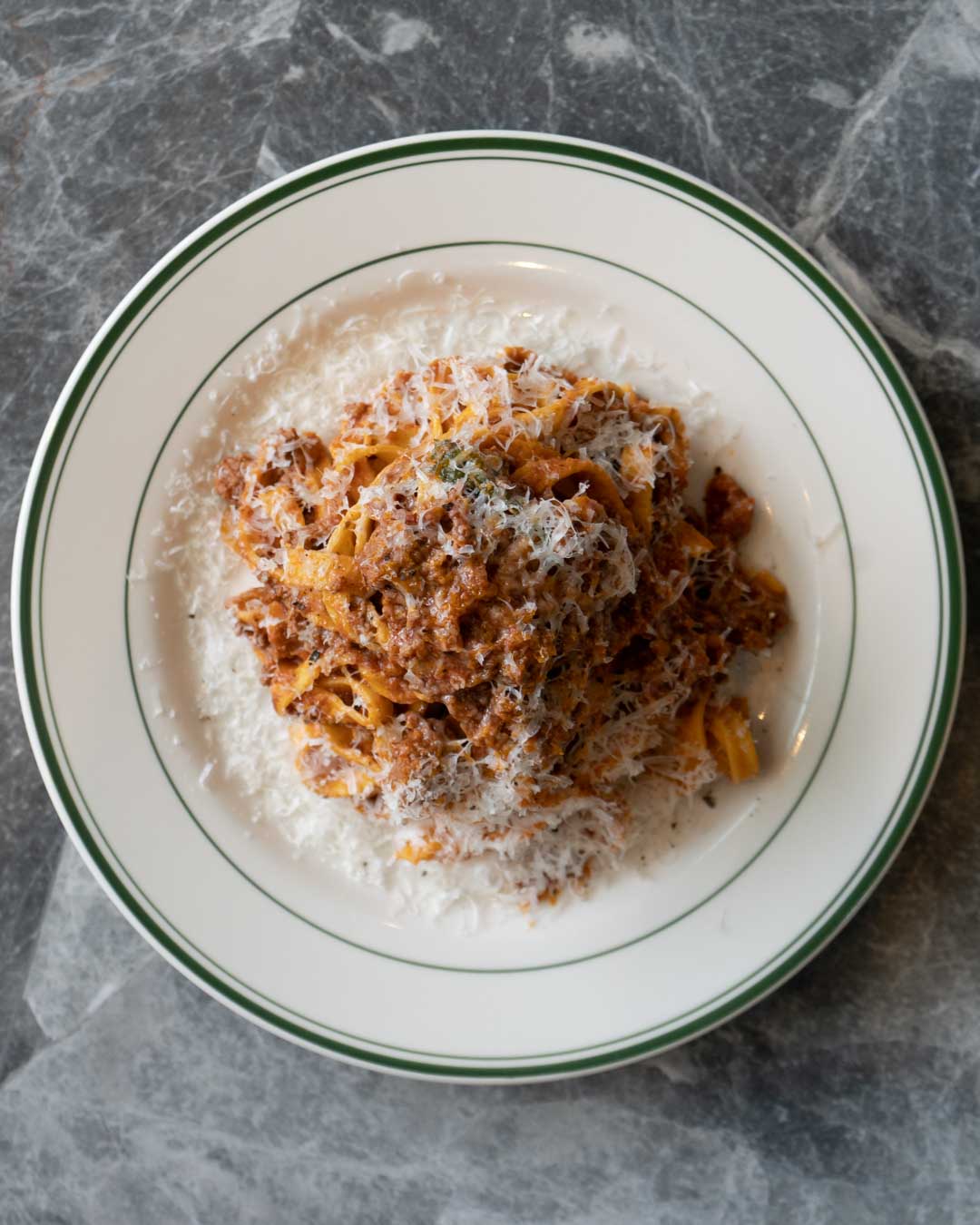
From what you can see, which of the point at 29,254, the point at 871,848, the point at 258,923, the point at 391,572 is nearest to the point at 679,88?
the point at 391,572

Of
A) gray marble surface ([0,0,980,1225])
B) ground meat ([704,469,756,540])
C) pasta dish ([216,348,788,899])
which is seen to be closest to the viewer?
pasta dish ([216,348,788,899])

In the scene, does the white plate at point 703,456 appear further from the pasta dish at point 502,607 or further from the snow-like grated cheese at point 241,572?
the pasta dish at point 502,607

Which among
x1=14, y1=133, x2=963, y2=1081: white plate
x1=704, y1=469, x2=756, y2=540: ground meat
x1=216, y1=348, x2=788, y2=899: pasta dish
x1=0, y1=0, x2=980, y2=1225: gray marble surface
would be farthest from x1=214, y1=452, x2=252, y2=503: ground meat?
x1=704, y1=469, x2=756, y2=540: ground meat

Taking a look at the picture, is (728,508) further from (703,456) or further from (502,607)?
(502,607)

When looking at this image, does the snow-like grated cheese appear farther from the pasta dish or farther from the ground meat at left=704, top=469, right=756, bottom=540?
the ground meat at left=704, top=469, right=756, bottom=540

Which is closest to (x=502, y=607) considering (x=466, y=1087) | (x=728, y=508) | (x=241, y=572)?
(x=728, y=508)

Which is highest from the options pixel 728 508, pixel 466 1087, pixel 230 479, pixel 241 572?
pixel 728 508
